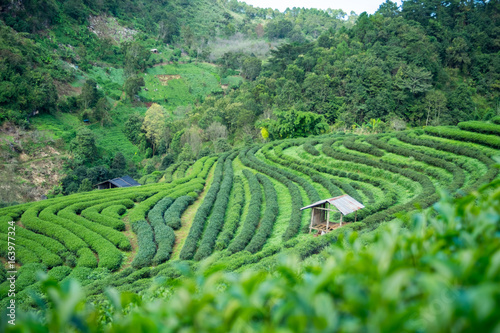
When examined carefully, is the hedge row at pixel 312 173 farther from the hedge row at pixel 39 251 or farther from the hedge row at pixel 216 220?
the hedge row at pixel 39 251

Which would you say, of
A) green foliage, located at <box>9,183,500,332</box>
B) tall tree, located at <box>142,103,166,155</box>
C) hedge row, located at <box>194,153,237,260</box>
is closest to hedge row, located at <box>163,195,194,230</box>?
hedge row, located at <box>194,153,237,260</box>

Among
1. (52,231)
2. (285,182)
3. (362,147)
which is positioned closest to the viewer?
(52,231)

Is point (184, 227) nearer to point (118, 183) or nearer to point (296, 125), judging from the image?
point (118, 183)

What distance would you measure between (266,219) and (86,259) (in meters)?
8.36

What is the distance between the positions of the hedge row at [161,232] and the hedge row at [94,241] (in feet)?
5.68

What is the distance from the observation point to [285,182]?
21.8m

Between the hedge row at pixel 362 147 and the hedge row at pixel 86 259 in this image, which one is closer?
the hedge row at pixel 86 259

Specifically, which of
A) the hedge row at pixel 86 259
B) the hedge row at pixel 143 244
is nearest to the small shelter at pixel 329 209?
the hedge row at pixel 143 244

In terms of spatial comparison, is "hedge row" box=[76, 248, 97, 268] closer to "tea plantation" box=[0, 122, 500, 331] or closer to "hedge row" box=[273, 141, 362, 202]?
"tea plantation" box=[0, 122, 500, 331]

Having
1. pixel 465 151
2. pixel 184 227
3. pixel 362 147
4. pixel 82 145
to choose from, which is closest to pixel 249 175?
pixel 184 227

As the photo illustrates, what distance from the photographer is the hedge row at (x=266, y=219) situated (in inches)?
553

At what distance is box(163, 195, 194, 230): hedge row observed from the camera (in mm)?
17312

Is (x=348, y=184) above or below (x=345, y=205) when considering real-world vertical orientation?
below

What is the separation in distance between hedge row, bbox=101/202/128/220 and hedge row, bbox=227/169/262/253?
7611mm
